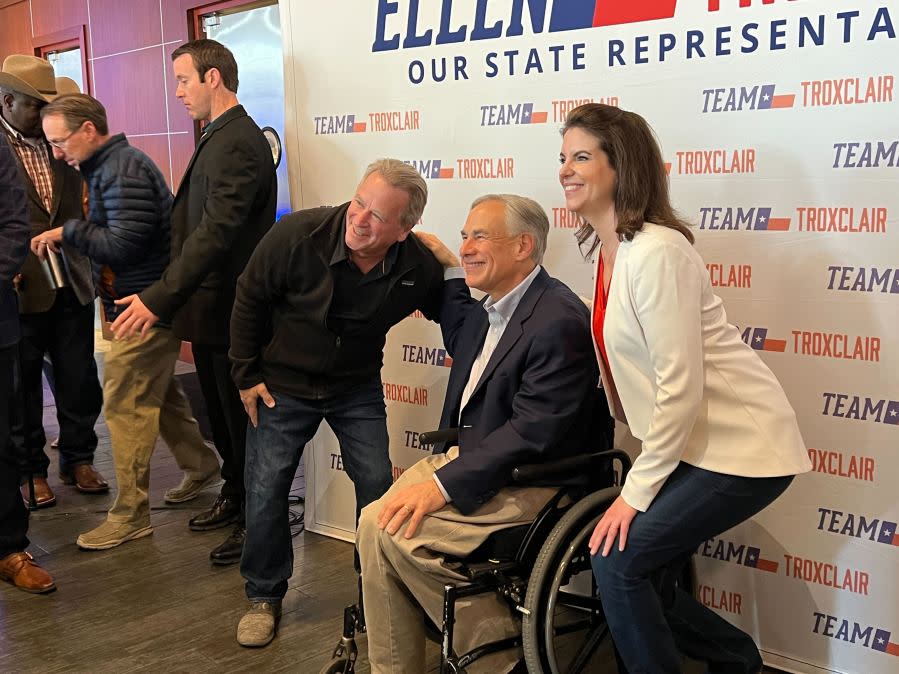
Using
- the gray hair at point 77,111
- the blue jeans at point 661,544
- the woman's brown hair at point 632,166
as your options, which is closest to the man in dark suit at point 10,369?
the gray hair at point 77,111

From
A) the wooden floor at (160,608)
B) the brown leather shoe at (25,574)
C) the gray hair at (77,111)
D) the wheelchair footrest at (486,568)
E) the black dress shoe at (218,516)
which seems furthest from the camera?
the black dress shoe at (218,516)

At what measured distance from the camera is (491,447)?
2314 mm

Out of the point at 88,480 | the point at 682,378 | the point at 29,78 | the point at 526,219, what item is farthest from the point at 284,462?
the point at 29,78

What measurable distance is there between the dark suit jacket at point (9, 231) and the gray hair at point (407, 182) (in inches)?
45.9

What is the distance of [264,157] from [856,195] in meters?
1.84

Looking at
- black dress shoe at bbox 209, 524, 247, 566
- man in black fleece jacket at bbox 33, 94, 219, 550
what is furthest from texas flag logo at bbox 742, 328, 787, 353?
man in black fleece jacket at bbox 33, 94, 219, 550

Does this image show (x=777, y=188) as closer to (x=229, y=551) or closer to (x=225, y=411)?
(x=225, y=411)

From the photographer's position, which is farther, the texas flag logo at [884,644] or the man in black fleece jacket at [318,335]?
the man in black fleece jacket at [318,335]

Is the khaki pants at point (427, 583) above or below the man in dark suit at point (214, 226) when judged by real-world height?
below

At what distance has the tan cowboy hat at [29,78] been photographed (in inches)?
153

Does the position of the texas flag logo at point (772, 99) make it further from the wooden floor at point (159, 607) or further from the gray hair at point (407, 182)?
the wooden floor at point (159, 607)

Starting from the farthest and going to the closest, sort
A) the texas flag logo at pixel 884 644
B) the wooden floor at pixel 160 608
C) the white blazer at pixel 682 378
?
the wooden floor at pixel 160 608
the texas flag logo at pixel 884 644
the white blazer at pixel 682 378

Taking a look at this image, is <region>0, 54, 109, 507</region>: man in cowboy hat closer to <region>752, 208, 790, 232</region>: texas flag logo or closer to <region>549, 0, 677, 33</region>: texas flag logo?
<region>549, 0, 677, 33</region>: texas flag logo

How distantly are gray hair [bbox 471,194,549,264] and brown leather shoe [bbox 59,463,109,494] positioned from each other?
101 inches
